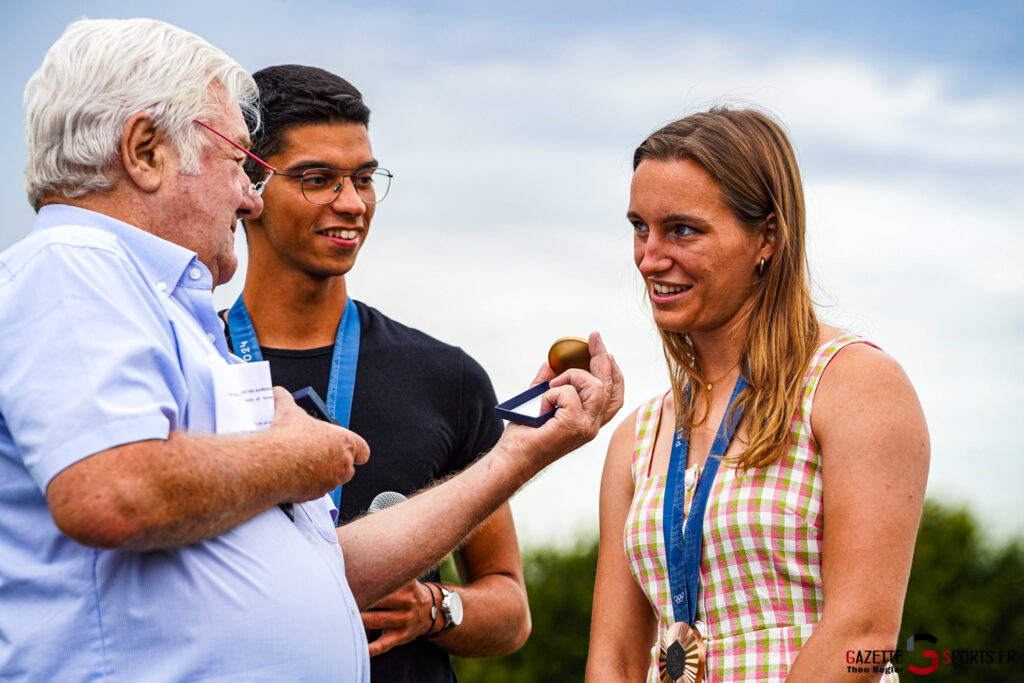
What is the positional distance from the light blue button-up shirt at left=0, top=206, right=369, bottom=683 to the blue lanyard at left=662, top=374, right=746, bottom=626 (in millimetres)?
1300

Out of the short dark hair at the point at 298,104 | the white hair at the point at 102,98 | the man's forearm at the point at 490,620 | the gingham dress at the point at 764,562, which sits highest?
the short dark hair at the point at 298,104

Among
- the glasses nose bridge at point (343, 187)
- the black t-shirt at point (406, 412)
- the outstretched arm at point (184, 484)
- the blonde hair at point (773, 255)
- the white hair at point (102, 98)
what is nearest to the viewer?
the outstretched arm at point (184, 484)

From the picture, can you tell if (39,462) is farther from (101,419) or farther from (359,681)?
(359,681)

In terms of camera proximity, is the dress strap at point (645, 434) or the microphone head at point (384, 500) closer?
the dress strap at point (645, 434)

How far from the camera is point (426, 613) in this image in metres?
3.80

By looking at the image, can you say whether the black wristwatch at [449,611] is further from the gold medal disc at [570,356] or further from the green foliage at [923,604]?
the green foliage at [923,604]

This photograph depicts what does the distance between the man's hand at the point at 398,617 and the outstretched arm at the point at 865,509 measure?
136 cm

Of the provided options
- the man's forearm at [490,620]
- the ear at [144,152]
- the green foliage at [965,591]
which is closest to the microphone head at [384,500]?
the man's forearm at [490,620]

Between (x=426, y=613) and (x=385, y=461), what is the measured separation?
62 centimetres

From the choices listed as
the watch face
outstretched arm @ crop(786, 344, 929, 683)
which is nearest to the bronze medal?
outstretched arm @ crop(786, 344, 929, 683)

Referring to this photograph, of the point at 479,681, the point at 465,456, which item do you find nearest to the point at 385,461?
the point at 465,456

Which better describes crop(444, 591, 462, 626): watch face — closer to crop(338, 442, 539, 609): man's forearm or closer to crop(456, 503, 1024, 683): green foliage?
crop(338, 442, 539, 609): man's forearm

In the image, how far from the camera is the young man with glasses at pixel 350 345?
13.5ft

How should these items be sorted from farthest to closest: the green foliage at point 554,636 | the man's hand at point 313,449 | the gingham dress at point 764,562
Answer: the green foliage at point 554,636 < the gingham dress at point 764,562 < the man's hand at point 313,449
